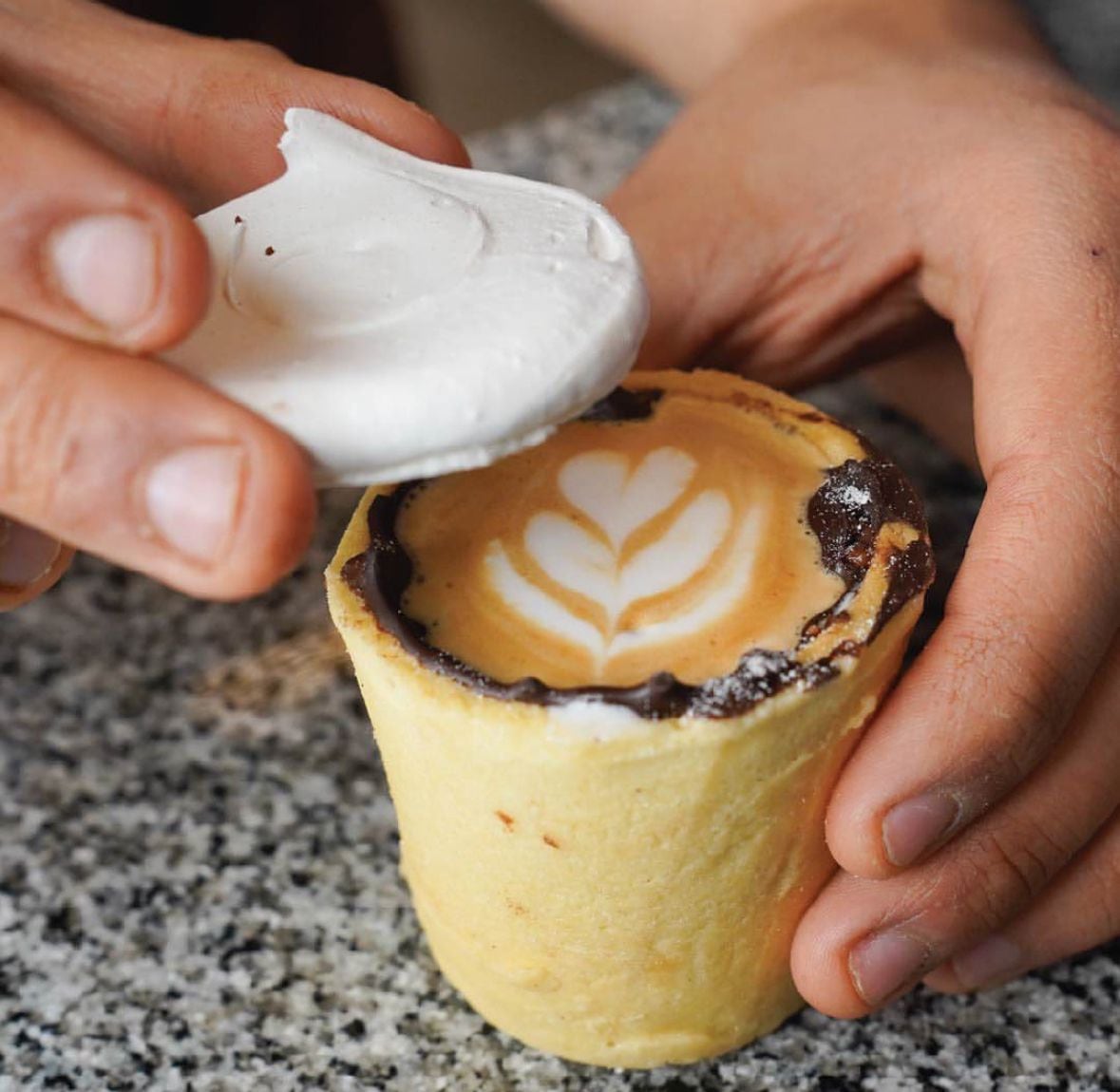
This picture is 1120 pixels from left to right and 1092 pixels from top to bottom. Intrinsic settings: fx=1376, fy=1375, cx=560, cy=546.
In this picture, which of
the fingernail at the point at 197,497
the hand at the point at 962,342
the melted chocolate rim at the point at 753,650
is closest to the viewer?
the fingernail at the point at 197,497

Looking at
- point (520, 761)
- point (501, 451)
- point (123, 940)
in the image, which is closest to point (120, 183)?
point (501, 451)

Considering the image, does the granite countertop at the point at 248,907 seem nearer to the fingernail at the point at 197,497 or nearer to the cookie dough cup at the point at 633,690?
the cookie dough cup at the point at 633,690

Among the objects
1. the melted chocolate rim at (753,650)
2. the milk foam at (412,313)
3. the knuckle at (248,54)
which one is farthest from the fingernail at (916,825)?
the knuckle at (248,54)

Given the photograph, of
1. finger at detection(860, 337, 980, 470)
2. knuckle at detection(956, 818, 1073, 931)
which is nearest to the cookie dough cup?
knuckle at detection(956, 818, 1073, 931)

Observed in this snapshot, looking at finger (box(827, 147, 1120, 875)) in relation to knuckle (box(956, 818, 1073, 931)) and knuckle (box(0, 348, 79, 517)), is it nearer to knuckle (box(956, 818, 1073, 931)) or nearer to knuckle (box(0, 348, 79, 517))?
knuckle (box(956, 818, 1073, 931))

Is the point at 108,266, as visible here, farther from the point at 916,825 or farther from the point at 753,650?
the point at 916,825

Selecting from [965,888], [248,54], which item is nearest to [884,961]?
[965,888]
